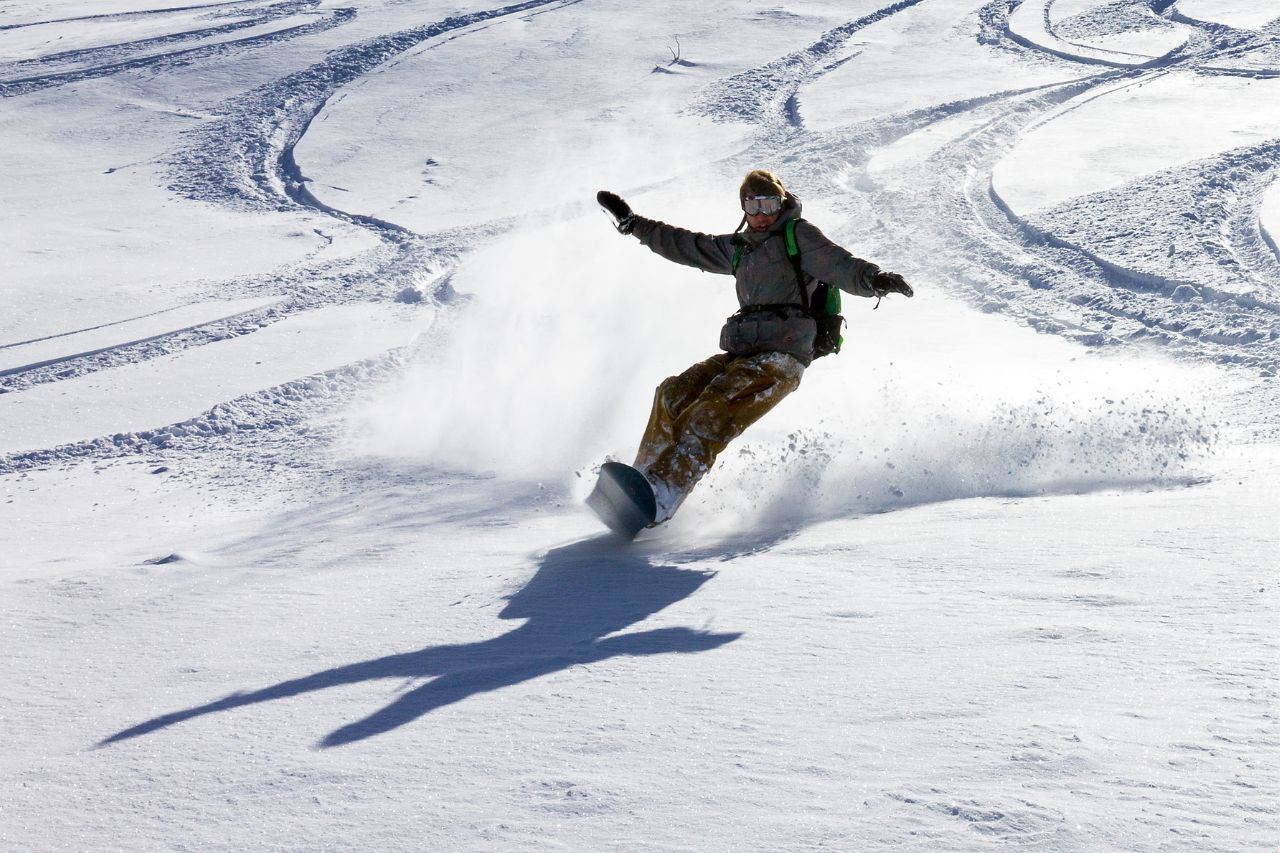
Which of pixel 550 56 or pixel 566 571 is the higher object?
pixel 550 56

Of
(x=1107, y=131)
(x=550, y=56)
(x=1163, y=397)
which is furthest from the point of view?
(x=550, y=56)

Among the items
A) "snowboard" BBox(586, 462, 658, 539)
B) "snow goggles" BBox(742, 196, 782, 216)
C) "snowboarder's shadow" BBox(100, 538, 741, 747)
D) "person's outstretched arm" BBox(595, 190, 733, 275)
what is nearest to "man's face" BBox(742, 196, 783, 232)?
"snow goggles" BBox(742, 196, 782, 216)

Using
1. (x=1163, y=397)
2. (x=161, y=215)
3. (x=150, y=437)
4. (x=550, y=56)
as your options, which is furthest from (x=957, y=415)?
(x=550, y=56)

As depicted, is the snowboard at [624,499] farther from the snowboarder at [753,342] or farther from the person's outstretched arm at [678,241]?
the person's outstretched arm at [678,241]

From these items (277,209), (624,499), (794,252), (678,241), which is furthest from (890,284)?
(277,209)

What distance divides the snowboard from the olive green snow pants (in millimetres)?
94

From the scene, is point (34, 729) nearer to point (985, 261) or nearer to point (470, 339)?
point (470, 339)

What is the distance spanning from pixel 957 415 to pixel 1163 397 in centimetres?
143

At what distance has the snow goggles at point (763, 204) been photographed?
225 inches

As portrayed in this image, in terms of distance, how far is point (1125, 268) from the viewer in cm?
980

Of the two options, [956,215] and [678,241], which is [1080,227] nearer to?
[956,215]

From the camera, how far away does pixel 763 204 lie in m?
5.73

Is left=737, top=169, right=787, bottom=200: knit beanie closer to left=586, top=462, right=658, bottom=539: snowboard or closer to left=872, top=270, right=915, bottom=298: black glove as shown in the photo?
left=872, top=270, right=915, bottom=298: black glove

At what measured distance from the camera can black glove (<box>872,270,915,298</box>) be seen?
5.22 m
